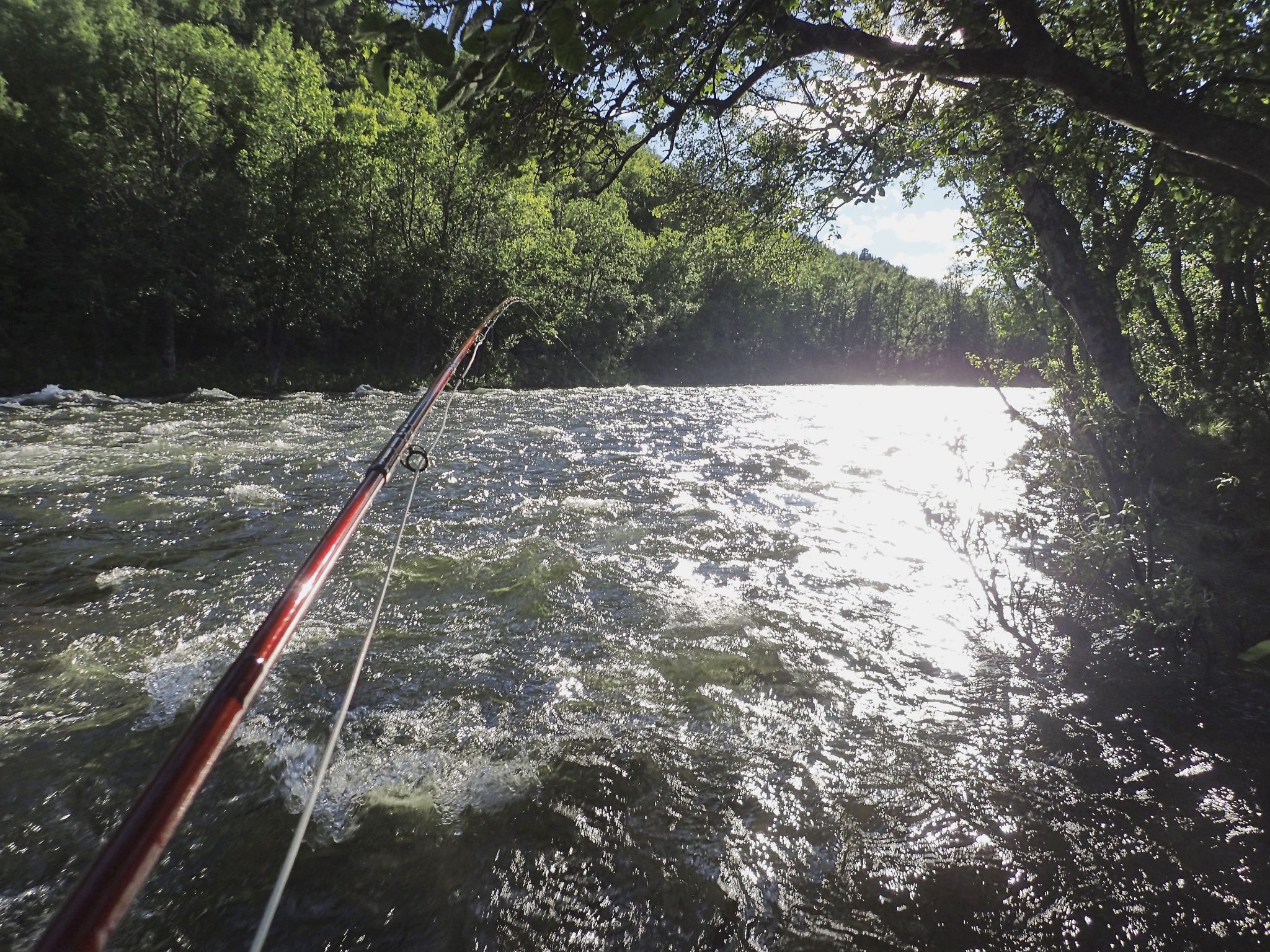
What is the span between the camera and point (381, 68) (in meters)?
1.64

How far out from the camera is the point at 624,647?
4.62 meters

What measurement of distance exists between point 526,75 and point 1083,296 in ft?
28.4

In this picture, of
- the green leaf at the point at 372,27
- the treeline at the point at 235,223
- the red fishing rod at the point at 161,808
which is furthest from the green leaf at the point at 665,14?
the treeline at the point at 235,223

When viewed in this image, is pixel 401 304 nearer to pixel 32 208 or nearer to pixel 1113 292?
pixel 32 208

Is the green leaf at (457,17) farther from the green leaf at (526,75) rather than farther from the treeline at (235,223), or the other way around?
the treeline at (235,223)

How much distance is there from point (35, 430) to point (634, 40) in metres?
13.6

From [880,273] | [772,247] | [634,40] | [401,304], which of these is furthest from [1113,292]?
[880,273]

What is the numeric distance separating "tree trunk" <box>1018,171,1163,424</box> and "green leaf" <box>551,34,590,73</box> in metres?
8.41

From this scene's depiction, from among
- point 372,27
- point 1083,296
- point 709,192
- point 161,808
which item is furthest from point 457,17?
point 1083,296

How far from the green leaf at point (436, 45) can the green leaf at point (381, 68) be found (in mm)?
173

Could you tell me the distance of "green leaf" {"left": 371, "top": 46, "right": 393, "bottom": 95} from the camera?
1.59 meters

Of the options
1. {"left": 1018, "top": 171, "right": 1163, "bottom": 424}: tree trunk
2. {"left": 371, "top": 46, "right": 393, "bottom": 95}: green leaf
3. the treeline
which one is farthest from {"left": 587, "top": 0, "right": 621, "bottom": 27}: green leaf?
the treeline

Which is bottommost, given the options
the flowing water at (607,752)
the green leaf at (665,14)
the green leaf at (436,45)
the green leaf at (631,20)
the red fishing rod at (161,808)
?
the flowing water at (607,752)

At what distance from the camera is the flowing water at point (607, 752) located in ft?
8.45
